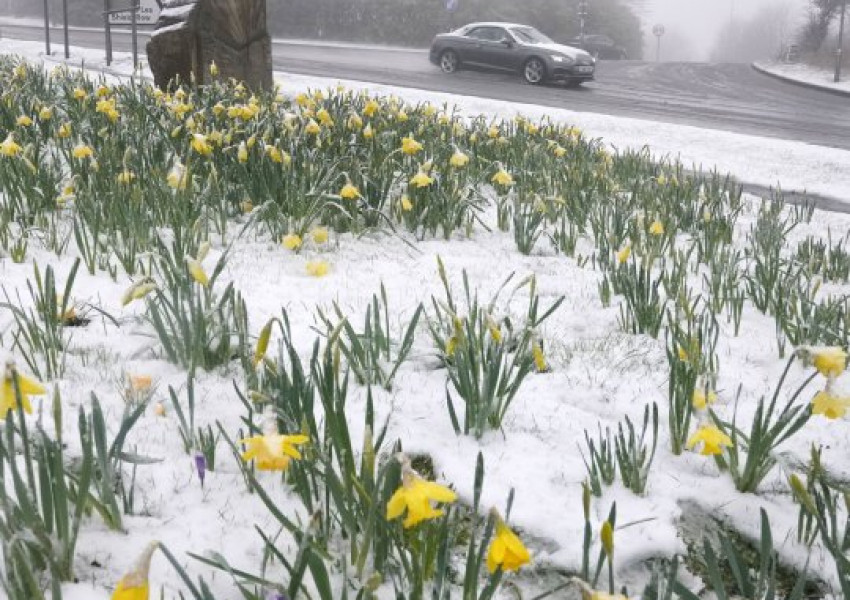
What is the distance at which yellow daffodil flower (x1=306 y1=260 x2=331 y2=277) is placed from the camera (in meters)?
3.52

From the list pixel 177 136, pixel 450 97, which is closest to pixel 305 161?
pixel 177 136

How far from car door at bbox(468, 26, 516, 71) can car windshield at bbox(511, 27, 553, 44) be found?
0.27m

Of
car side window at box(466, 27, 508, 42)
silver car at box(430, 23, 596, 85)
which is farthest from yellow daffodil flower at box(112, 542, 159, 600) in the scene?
car side window at box(466, 27, 508, 42)

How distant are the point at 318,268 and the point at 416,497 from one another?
2.40m

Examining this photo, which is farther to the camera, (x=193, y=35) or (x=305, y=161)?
(x=193, y=35)

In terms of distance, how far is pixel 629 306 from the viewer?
3115 millimetres

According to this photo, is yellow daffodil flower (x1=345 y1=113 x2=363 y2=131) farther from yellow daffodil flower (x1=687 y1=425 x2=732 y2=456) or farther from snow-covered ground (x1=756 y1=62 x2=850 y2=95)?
snow-covered ground (x1=756 y1=62 x2=850 y2=95)

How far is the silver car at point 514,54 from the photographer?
18.7 m

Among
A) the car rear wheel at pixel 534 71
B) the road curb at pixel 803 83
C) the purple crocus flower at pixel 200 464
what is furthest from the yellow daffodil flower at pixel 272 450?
the road curb at pixel 803 83

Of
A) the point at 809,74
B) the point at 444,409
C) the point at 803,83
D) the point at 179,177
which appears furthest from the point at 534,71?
the point at 444,409

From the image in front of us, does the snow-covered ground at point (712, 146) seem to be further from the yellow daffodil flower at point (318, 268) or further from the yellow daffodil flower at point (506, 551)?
the yellow daffodil flower at point (506, 551)

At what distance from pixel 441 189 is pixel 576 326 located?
1.69 m

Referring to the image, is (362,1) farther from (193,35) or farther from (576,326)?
(576,326)

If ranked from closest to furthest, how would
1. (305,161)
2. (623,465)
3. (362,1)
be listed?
(623,465), (305,161), (362,1)
